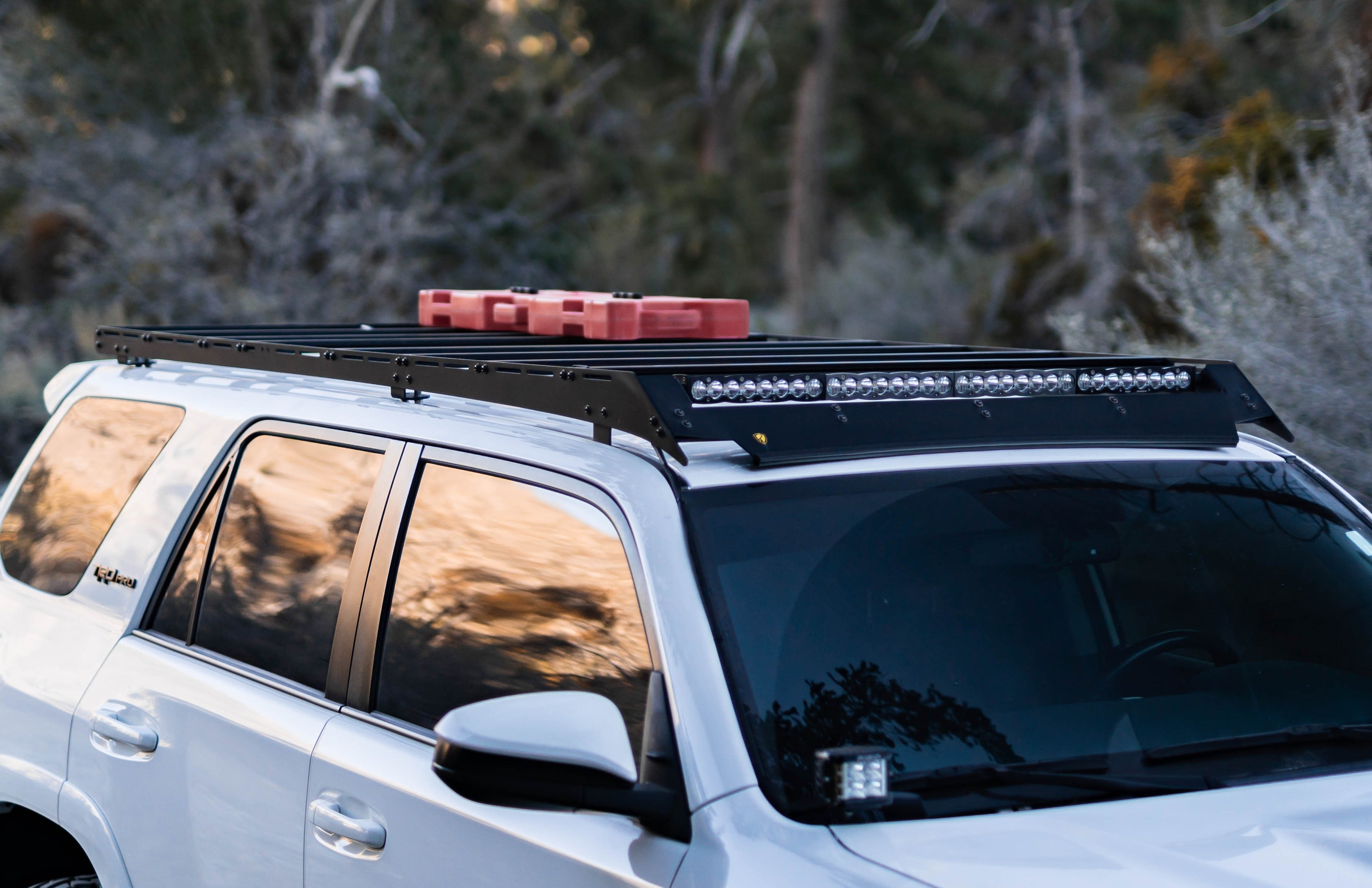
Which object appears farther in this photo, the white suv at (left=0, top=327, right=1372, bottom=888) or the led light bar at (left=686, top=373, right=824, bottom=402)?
the led light bar at (left=686, top=373, right=824, bottom=402)

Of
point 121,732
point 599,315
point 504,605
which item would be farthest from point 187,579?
point 599,315

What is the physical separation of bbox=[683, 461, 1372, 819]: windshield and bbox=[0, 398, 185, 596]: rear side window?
1.88 m

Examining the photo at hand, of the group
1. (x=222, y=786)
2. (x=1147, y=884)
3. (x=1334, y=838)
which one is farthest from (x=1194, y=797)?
(x=222, y=786)

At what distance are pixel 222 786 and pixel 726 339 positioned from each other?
1801 mm

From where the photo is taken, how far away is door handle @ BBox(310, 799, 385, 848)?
7.68ft

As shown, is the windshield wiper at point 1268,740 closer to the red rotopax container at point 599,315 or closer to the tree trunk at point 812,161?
the red rotopax container at point 599,315

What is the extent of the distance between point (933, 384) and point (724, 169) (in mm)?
29838

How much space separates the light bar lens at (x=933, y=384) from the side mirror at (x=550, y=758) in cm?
53

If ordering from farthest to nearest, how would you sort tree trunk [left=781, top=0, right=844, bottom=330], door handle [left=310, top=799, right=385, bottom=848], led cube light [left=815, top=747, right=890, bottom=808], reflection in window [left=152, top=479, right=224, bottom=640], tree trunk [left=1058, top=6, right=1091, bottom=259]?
1. tree trunk [left=781, top=0, right=844, bottom=330]
2. tree trunk [left=1058, top=6, right=1091, bottom=259]
3. reflection in window [left=152, top=479, right=224, bottom=640]
4. door handle [left=310, top=799, right=385, bottom=848]
5. led cube light [left=815, top=747, right=890, bottom=808]

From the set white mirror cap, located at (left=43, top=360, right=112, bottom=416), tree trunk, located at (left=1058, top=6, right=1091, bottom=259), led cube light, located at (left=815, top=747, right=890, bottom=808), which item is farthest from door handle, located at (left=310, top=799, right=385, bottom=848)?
tree trunk, located at (left=1058, top=6, right=1091, bottom=259)

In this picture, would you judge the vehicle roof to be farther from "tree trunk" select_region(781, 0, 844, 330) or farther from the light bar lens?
"tree trunk" select_region(781, 0, 844, 330)

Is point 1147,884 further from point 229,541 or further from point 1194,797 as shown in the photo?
point 229,541

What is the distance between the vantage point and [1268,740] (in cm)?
221

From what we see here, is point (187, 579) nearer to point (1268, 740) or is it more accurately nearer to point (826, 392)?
point (826, 392)
